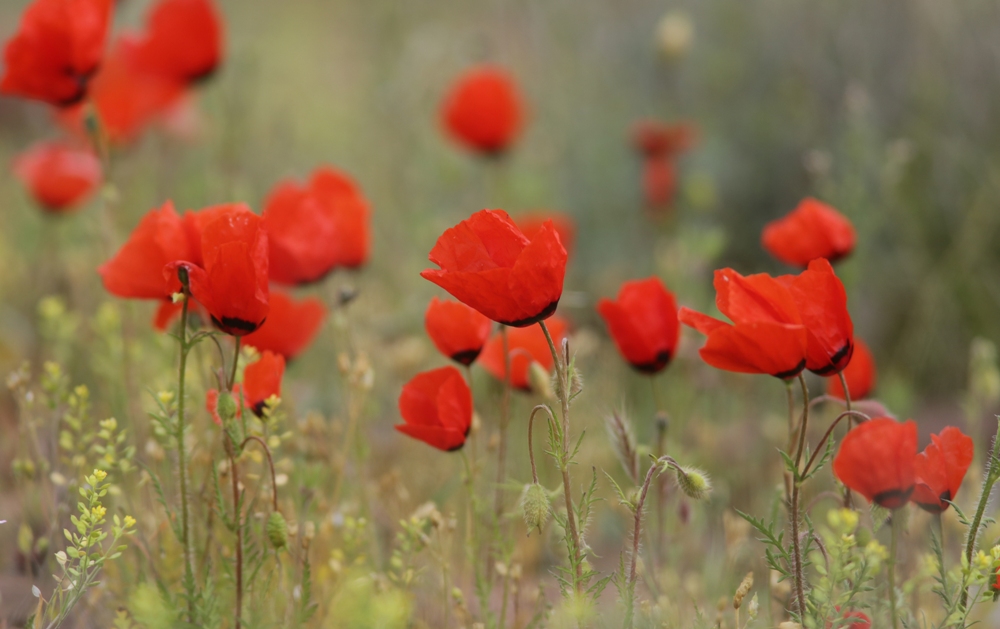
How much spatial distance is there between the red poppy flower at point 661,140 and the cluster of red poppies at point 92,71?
1563mm

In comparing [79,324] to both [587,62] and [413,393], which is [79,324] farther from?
[587,62]

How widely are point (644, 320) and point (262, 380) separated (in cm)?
63

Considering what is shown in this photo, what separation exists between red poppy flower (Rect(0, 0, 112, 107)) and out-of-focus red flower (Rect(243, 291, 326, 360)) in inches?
23.5

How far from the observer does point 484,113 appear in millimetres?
3010

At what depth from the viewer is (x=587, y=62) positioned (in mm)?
4844

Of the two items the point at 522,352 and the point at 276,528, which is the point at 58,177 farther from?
the point at 276,528

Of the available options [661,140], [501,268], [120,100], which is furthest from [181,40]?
[661,140]

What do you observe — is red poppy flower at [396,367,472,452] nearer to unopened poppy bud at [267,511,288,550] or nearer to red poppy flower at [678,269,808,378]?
unopened poppy bud at [267,511,288,550]

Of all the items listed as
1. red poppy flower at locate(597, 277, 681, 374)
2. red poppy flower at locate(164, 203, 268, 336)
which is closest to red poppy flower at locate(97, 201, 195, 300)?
red poppy flower at locate(164, 203, 268, 336)

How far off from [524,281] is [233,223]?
0.41 metres

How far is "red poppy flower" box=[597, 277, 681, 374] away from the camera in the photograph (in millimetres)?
1510

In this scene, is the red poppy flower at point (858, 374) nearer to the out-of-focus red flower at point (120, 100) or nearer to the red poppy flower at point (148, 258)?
the red poppy flower at point (148, 258)

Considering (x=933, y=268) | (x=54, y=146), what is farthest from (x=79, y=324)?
(x=933, y=268)

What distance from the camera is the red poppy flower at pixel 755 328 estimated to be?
111cm
